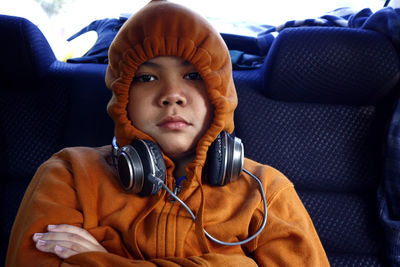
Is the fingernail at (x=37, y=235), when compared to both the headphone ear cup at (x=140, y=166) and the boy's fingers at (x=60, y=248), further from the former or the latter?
the headphone ear cup at (x=140, y=166)

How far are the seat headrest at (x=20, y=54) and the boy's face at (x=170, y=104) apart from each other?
0.51 metres

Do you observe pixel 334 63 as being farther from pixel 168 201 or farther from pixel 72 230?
pixel 72 230

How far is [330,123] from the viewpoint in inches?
54.0

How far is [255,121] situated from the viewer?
1.39m

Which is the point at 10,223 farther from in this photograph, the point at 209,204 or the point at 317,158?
the point at 317,158

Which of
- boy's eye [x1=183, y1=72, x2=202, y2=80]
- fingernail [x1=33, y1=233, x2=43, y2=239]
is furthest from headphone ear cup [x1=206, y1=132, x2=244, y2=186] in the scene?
fingernail [x1=33, y1=233, x2=43, y2=239]

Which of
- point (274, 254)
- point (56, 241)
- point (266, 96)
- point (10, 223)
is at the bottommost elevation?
point (10, 223)

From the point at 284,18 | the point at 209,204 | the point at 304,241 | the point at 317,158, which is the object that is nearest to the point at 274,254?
the point at 304,241

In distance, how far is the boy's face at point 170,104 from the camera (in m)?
1.03

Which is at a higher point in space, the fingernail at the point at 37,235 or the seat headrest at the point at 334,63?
the seat headrest at the point at 334,63

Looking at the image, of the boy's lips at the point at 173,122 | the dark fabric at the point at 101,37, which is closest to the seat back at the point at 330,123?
the boy's lips at the point at 173,122

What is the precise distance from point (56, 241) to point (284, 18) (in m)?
1.56

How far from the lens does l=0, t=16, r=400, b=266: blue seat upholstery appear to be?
4.27 feet

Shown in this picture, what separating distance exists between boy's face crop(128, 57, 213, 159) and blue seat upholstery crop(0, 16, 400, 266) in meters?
0.37
